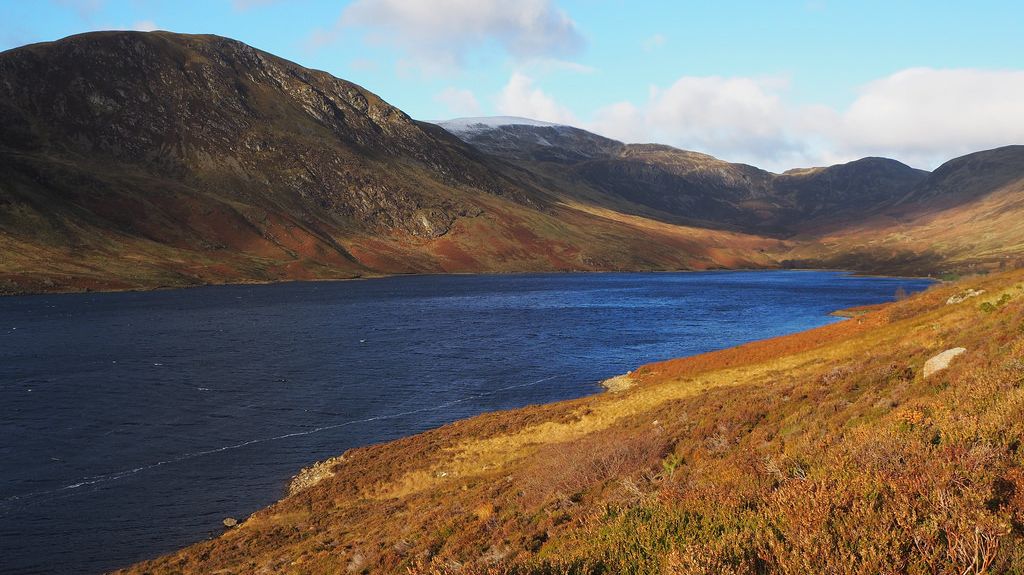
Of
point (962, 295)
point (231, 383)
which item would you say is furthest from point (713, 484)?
point (231, 383)

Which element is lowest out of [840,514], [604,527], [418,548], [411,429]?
[411,429]

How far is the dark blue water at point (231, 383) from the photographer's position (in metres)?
29.2

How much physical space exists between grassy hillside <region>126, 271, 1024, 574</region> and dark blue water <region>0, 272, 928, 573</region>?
202 inches

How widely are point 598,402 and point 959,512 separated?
32595 millimetres

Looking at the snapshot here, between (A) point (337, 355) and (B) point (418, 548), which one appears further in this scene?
(A) point (337, 355)

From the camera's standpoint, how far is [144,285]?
140875 mm

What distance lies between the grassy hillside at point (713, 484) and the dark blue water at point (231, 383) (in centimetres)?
512

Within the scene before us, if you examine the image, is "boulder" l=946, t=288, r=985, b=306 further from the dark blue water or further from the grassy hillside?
the dark blue water

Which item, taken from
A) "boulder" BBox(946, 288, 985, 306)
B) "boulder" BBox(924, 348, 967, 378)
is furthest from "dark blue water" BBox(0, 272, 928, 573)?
"boulder" BBox(924, 348, 967, 378)

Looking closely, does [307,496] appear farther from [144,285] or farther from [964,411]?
[144,285]

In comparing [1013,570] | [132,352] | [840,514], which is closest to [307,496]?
[840,514]

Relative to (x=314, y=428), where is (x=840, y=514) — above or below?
above

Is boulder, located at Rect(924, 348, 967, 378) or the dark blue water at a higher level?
boulder, located at Rect(924, 348, 967, 378)

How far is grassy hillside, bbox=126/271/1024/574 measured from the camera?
8.13 meters
